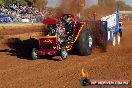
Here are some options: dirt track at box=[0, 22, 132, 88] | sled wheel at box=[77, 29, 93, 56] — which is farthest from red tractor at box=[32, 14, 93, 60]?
dirt track at box=[0, 22, 132, 88]

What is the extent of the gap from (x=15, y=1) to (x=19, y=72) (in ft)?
144

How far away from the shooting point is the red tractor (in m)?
12.1

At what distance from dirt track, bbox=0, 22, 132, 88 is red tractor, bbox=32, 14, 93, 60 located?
0.99 ft

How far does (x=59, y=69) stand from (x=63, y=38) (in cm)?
253

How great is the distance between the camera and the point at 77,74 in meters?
9.34

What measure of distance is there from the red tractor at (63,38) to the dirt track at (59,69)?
0.30 metres

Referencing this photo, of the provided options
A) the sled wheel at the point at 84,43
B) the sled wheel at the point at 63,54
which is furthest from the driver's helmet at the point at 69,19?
the sled wheel at the point at 63,54

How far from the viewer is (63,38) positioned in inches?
493

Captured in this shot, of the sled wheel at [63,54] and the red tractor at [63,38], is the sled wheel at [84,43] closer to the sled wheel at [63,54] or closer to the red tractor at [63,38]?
the red tractor at [63,38]

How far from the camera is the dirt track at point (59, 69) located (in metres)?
8.48

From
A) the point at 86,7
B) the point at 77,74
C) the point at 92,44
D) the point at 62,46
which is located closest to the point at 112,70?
the point at 77,74

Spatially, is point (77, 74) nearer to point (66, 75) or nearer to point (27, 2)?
point (66, 75)

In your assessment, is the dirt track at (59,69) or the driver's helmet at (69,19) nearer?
the dirt track at (59,69)

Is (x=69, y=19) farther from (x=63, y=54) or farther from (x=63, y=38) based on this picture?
(x=63, y=54)
